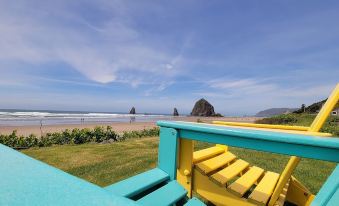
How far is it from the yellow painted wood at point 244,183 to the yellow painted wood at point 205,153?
1.44 feet

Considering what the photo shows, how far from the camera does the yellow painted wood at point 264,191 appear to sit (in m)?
2.46

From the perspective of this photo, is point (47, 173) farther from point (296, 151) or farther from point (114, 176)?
point (114, 176)

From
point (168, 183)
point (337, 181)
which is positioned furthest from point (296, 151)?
point (168, 183)

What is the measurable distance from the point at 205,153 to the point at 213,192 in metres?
0.72

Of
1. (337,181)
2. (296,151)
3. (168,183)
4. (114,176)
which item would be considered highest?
(296,151)

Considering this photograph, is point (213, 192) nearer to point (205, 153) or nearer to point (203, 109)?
point (205, 153)

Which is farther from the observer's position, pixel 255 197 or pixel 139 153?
pixel 139 153

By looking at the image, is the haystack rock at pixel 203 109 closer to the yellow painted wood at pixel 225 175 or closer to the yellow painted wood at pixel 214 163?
the yellow painted wood at pixel 214 163

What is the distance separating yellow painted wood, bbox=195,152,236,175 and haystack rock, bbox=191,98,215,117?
101 m

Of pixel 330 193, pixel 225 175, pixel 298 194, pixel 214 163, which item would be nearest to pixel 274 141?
pixel 330 193

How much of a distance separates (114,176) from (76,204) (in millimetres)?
4964

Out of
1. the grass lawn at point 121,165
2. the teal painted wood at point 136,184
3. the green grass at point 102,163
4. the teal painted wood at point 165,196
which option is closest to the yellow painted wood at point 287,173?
the teal painted wood at point 165,196

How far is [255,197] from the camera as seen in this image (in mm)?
2523

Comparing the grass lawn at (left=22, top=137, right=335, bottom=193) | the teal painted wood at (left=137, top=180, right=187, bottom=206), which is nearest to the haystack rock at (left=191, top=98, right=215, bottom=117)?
the grass lawn at (left=22, top=137, right=335, bottom=193)
